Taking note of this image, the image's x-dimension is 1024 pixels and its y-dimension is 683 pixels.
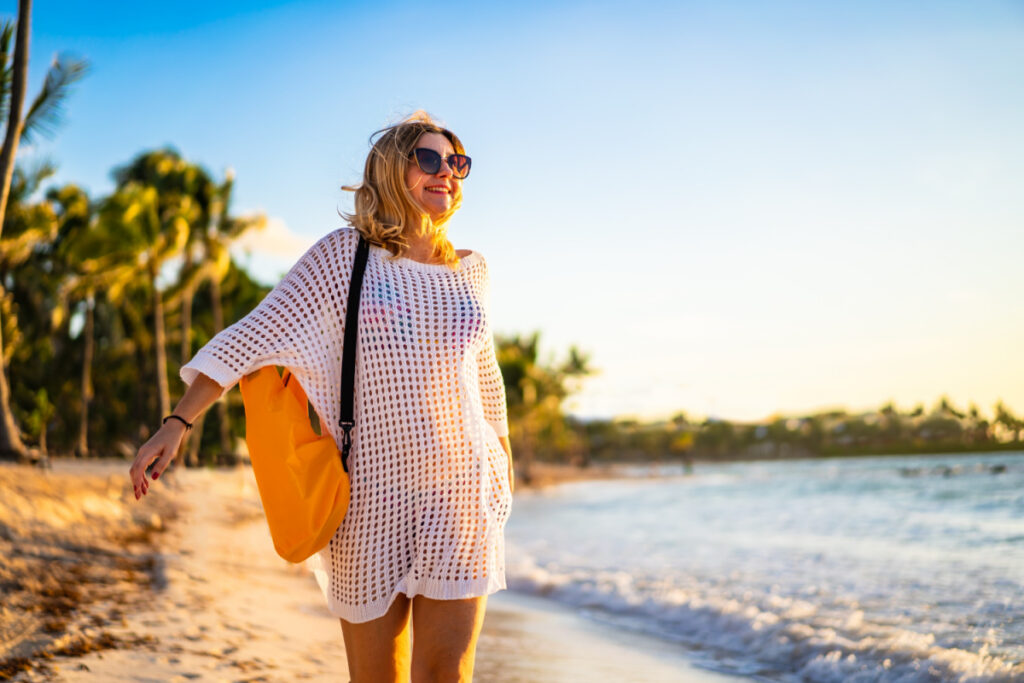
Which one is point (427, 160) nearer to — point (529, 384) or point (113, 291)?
point (113, 291)

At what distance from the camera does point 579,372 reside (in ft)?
172

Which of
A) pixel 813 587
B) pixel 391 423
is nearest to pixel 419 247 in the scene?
pixel 391 423

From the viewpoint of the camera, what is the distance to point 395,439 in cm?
207

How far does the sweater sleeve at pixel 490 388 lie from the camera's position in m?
2.43

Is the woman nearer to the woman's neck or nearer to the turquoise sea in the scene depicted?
the woman's neck

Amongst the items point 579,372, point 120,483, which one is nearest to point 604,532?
point 120,483

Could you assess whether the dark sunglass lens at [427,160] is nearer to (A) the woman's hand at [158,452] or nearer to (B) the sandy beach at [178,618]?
(A) the woman's hand at [158,452]

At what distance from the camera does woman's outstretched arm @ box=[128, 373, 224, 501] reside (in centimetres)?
180

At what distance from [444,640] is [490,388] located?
0.75 metres

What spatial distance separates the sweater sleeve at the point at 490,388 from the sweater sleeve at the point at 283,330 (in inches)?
19.7

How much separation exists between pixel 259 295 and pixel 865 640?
32.5 meters

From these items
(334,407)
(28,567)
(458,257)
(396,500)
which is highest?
(458,257)

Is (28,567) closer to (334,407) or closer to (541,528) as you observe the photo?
(334,407)

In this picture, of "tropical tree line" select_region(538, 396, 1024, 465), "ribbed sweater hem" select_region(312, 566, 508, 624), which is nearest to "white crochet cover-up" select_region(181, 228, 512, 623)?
"ribbed sweater hem" select_region(312, 566, 508, 624)
